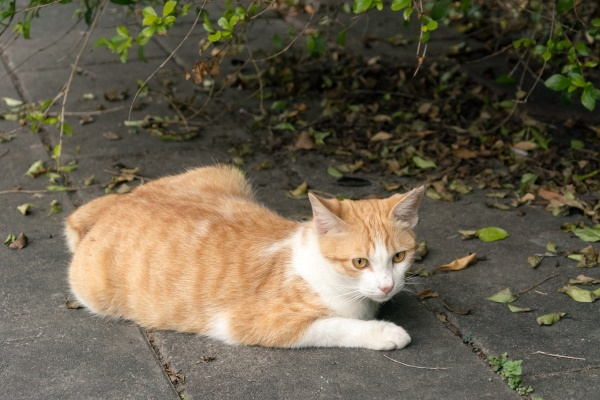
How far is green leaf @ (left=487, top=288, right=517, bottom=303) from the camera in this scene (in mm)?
4270

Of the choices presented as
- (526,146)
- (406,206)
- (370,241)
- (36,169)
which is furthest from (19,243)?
(526,146)

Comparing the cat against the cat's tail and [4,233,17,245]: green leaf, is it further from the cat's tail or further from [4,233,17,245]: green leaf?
[4,233,17,245]: green leaf

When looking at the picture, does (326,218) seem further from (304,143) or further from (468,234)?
(304,143)

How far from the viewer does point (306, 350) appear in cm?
388

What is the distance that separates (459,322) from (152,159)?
2.78 metres

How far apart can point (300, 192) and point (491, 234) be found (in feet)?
4.22

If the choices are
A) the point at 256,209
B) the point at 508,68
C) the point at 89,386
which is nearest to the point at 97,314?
the point at 89,386

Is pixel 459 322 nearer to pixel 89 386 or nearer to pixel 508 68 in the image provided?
pixel 89 386

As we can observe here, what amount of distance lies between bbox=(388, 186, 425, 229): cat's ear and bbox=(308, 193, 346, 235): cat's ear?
25 centimetres

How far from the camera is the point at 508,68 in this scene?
7484 millimetres

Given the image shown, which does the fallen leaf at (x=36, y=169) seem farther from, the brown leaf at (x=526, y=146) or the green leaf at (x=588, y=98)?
the green leaf at (x=588, y=98)

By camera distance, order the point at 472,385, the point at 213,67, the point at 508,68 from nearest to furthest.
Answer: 1. the point at 472,385
2. the point at 213,67
3. the point at 508,68

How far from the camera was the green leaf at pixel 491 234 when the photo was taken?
4905mm

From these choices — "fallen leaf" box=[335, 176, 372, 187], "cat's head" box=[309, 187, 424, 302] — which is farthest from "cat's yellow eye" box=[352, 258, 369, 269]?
"fallen leaf" box=[335, 176, 372, 187]
